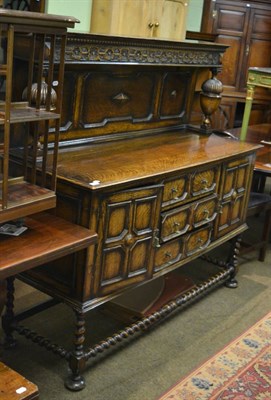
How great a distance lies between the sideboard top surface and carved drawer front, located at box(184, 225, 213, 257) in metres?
0.38

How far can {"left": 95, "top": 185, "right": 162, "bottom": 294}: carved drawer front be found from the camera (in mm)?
2318

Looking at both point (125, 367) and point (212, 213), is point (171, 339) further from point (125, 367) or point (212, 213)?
point (212, 213)

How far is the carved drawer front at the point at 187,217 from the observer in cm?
266

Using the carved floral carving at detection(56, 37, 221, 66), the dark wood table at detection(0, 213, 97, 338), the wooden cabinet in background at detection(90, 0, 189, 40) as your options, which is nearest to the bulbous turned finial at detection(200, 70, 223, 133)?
the carved floral carving at detection(56, 37, 221, 66)

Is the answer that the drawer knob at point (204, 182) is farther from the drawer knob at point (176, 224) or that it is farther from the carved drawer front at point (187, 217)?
the drawer knob at point (176, 224)

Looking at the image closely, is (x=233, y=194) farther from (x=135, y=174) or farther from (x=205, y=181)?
(x=135, y=174)

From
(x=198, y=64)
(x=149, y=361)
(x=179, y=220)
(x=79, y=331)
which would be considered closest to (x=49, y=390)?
(x=79, y=331)

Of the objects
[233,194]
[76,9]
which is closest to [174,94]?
[233,194]

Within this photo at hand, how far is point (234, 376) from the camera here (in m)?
2.66

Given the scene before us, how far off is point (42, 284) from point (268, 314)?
4.71 ft

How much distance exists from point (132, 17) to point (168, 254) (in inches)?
71.5

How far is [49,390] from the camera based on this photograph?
242cm

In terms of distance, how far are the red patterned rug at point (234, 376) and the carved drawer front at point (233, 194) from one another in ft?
2.08

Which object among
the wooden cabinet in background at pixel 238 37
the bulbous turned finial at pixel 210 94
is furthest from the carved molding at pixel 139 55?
the wooden cabinet in background at pixel 238 37
